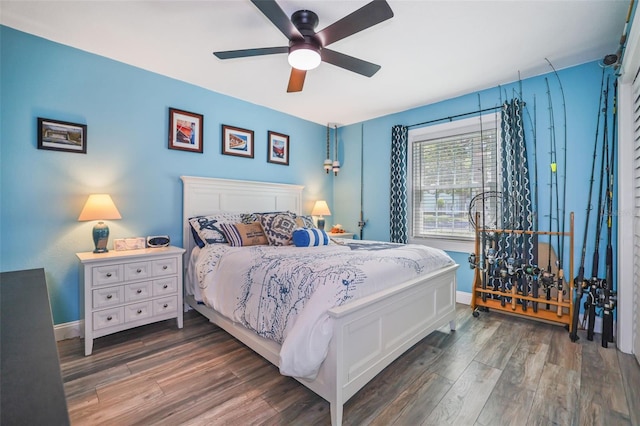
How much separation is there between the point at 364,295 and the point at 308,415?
706 mm

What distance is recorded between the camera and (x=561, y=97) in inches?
110

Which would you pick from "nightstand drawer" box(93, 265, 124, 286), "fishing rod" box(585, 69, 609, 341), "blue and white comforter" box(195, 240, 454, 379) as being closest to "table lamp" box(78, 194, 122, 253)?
"nightstand drawer" box(93, 265, 124, 286)

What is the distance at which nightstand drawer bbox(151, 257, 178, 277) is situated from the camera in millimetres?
2493

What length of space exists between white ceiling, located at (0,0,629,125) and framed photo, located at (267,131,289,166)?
0.83m

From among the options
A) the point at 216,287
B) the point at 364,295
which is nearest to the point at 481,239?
the point at 364,295

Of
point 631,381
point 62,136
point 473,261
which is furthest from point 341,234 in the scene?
point 62,136

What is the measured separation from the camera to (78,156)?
8.26 feet

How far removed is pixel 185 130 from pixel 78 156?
98 centimetres

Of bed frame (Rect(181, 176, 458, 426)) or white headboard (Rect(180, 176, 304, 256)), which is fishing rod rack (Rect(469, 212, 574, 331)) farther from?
white headboard (Rect(180, 176, 304, 256))

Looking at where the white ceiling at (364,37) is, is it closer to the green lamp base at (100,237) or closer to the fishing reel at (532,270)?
the green lamp base at (100,237)

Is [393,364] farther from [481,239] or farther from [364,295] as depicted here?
[481,239]

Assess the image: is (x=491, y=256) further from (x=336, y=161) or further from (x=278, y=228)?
(x=336, y=161)

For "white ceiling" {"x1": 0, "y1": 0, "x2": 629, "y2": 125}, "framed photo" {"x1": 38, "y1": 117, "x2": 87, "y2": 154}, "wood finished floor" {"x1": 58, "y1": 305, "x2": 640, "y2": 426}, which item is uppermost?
"white ceiling" {"x1": 0, "y1": 0, "x2": 629, "y2": 125}

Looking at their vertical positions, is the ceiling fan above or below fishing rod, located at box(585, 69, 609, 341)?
above
